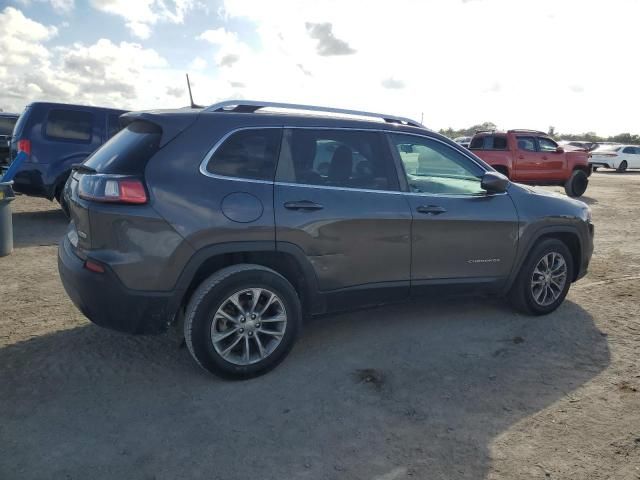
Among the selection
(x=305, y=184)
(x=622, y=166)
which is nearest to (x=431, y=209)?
(x=305, y=184)

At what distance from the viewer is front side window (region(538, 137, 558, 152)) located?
46.9 ft

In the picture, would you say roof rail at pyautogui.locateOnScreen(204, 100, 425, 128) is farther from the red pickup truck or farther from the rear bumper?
the red pickup truck

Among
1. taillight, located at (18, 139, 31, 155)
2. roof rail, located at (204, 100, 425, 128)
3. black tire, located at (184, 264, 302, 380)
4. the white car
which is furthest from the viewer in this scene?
the white car

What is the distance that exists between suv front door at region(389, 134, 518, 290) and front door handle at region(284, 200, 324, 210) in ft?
2.67

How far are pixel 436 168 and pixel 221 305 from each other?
213 centimetres

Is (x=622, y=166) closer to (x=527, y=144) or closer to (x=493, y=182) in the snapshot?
(x=527, y=144)

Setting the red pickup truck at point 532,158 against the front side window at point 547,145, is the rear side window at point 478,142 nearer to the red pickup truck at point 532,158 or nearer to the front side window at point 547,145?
the red pickup truck at point 532,158

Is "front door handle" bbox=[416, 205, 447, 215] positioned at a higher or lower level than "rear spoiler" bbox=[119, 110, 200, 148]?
lower

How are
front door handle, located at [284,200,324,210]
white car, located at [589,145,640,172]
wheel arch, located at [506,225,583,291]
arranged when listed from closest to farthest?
front door handle, located at [284,200,324,210] < wheel arch, located at [506,225,583,291] < white car, located at [589,145,640,172]

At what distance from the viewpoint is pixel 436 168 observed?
14.1ft

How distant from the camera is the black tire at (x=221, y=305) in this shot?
10.7ft

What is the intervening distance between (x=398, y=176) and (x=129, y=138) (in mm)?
1952

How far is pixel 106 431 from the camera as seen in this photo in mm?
2867

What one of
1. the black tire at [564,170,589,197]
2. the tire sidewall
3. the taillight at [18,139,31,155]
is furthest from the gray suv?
the black tire at [564,170,589,197]
